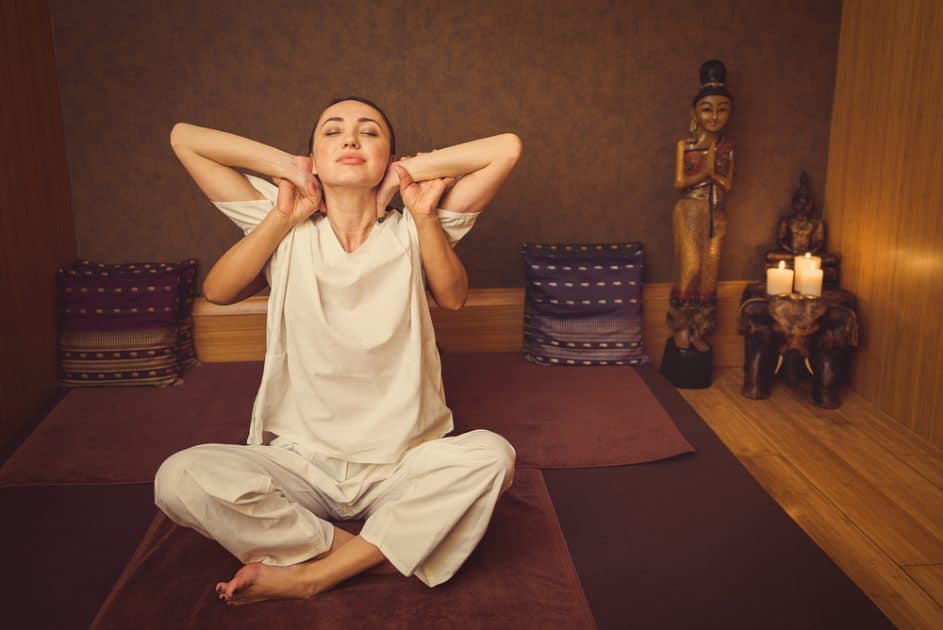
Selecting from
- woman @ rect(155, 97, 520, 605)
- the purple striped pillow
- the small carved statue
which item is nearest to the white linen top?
woman @ rect(155, 97, 520, 605)

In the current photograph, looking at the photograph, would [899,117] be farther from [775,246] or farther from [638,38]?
[638,38]

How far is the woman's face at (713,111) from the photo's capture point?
296 centimetres

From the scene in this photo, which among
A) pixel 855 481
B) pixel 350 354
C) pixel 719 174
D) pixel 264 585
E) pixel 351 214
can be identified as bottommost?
pixel 855 481

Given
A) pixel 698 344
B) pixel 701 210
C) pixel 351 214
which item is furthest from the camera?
pixel 698 344

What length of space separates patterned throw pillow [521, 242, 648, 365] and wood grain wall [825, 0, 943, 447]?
0.87 m

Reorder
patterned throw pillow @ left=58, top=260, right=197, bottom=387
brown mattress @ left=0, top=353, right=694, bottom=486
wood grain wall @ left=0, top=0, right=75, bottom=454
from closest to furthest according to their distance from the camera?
brown mattress @ left=0, top=353, right=694, bottom=486, wood grain wall @ left=0, top=0, right=75, bottom=454, patterned throw pillow @ left=58, top=260, right=197, bottom=387

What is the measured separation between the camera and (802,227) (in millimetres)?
3223

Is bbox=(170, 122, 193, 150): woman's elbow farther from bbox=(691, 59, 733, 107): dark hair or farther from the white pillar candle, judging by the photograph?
the white pillar candle

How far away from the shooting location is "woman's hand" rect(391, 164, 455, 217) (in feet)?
6.17

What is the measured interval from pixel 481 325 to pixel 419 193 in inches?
57.6

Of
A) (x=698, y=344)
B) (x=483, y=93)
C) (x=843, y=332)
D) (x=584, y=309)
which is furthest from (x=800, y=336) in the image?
(x=483, y=93)

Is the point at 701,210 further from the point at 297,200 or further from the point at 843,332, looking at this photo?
the point at 297,200

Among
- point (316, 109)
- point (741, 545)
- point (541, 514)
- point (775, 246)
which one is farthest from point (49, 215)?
point (775, 246)

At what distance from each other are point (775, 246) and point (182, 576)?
2.76 metres
